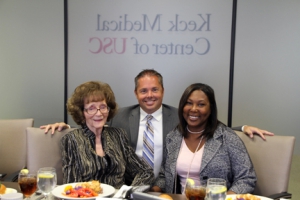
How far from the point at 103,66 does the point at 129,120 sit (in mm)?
1695

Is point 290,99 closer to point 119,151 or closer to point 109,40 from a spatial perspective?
point 109,40

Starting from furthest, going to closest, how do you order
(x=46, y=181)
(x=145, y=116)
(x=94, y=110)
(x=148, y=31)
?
(x=148, y=31) < (x=145, y=116) < (x=94, y=110) < (x=46, y=181)

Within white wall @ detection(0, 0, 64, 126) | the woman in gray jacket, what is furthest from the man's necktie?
white wall @ detection(0, 0, 64, 126)

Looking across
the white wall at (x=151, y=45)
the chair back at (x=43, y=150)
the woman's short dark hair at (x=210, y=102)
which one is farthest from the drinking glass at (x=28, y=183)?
Result: the white wall at (x=151, y=45)

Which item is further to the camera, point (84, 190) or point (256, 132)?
point (256, 132)

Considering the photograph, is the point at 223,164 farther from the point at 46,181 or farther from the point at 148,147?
the point at 46,181

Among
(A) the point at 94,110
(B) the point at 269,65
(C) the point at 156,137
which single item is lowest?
(C) the point at 156,137

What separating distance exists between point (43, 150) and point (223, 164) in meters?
1.28

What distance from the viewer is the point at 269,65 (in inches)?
181

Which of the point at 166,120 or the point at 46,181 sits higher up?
the point at 166,120

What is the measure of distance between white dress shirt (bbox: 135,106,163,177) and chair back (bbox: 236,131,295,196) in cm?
74

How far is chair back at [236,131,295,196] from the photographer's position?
275 centimetres

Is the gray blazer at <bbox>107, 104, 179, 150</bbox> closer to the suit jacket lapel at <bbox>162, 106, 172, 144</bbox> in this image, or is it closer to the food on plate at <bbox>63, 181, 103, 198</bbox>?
the suit jacket lapel at <bbox>162, 106, 172, 144</bbox>

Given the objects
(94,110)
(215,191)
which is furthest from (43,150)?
(215,191)
